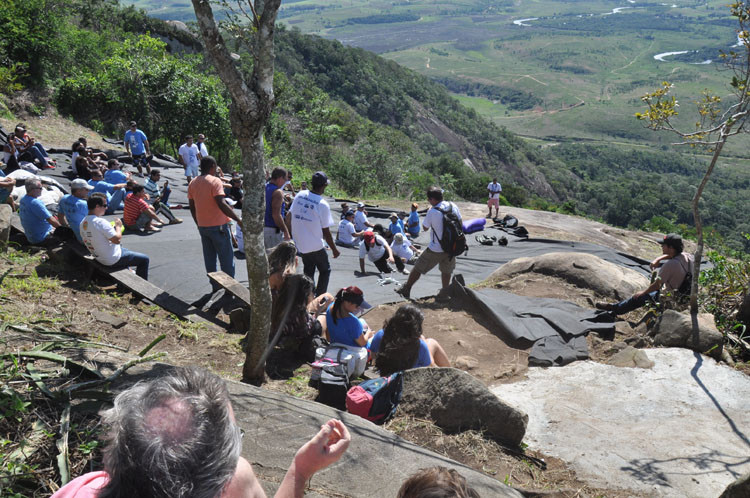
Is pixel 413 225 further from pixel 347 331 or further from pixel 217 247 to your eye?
pixel 347 331

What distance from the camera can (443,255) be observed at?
7.43 metres

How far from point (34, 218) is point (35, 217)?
19 millimetres

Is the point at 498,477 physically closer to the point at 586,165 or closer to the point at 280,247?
the point at 280,247

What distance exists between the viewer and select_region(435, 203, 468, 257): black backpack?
7191mm

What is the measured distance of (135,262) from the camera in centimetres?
629

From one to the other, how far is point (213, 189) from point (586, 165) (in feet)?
276

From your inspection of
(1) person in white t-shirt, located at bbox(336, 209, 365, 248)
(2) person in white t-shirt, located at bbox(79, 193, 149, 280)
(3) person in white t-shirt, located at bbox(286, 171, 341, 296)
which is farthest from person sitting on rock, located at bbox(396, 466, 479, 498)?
(1) person in white t-shirt, located at bbox(336, 209, 365, 248)

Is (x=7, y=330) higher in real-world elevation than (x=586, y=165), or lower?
higher

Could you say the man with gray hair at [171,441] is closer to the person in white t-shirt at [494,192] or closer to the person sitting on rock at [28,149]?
the person sitting on rock at [28,149]

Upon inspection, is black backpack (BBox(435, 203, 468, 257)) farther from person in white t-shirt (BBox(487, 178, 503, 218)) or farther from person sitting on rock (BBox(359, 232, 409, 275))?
person in white t-shirt (BBox(487, 178, 503, 218))

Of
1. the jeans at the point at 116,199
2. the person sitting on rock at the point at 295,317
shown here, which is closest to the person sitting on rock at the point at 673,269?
the person sitting on rock at the point at 295,317

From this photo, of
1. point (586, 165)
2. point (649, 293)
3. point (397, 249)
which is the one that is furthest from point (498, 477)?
point (586, 165)

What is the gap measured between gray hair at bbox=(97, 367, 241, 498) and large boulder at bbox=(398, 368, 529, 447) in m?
2.66

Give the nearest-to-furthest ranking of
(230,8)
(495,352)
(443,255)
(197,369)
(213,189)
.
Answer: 1. (197,369)
2. (230,8)
3. (213,189)
4. (495,352)
5. (443,255)
